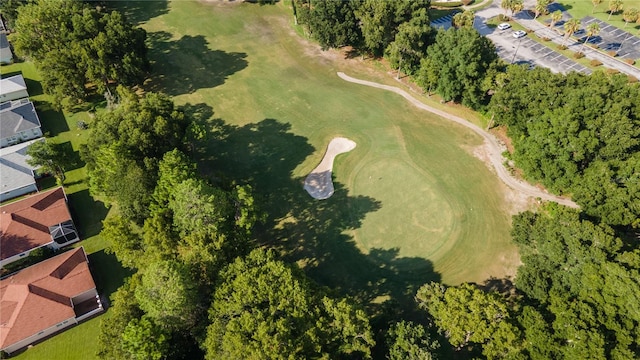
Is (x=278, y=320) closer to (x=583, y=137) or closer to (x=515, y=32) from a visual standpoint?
(x=583, y=137)

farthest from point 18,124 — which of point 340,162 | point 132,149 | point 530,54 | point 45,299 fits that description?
point 530,54

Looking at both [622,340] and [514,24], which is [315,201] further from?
[514,24]

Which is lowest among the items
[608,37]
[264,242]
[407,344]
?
[264,242]

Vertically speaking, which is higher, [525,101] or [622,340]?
[525,101]

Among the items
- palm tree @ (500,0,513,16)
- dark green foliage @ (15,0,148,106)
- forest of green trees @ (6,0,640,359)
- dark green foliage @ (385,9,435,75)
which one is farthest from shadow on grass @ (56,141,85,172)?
palm tree @ (500,0,513,16)

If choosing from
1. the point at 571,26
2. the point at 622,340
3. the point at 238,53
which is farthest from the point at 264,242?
the point at 571,26

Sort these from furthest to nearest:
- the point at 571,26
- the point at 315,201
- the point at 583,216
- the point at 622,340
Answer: the point at 571,26 < the point at 315,201 < the point at 583,216 < the point at 622,340

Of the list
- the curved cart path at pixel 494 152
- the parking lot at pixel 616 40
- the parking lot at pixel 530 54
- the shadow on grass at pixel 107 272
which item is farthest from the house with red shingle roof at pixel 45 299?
the parking lot at pixel 616 40
